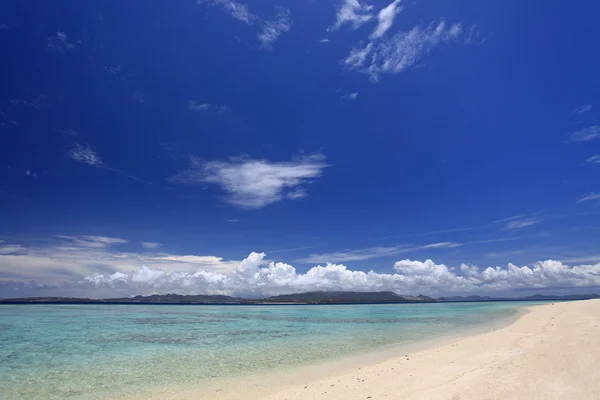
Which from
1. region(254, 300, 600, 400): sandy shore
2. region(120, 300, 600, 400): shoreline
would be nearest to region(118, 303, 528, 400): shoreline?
region(120, 300, 600, 400): shoreline

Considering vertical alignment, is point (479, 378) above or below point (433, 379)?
above

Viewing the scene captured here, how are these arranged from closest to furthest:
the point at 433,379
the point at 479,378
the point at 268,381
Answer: the point at 479,378, the point at 433,379, the point at 268,381

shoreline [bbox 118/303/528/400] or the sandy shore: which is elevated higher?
the sandy shore

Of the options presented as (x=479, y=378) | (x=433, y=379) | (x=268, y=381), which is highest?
(x=479, y=378)

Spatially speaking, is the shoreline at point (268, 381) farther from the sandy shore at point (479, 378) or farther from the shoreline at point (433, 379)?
the sandy shore at point (479, 378)

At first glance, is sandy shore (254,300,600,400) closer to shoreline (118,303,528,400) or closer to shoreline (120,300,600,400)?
shoreline (120,300,600,400)

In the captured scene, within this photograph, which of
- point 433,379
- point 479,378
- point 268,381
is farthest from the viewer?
point 268,381

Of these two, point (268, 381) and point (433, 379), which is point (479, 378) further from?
point (268, 381)

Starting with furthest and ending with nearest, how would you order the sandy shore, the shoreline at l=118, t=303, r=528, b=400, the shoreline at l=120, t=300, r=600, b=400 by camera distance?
the shoreline at l=118, t=303, r=528, b=400 < the shoreline at l=120, t=300, r=600, b=400 < the sandy shore

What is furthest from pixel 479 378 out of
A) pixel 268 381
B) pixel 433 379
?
pixel 268 381

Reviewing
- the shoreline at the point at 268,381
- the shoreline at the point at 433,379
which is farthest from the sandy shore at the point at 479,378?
the shoreline at the point at 268,381

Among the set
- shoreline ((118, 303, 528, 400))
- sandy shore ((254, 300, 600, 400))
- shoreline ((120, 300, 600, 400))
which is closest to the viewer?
sandy shore ((254, 300, 600, 400))

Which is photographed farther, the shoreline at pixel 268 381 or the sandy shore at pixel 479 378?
the shoreline at pixel 268 381

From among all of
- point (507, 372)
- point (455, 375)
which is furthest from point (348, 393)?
point (507, 372)
